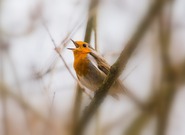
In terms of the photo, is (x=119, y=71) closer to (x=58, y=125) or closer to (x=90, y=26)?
(x=90, y=26)

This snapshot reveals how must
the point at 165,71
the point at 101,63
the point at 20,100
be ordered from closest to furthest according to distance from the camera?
the point at 165,71, the point at 20,100, the point at 101,63

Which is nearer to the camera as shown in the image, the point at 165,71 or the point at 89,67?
the point at 165,71

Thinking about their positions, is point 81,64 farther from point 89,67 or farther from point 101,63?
point 101,63

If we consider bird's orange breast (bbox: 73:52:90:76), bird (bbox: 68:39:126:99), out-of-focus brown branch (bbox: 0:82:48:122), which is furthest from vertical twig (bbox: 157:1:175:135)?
bird's orange breast (bbox: 73:52:90:76)

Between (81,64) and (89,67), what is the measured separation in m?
0.10

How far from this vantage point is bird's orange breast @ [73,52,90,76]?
4100 millimetres

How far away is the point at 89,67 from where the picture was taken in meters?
4.18

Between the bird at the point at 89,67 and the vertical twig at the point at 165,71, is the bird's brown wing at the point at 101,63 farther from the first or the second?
the vertical twig at the point at 165,71

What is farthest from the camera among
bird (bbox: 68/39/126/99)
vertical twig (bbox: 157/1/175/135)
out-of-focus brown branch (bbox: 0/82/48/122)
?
bird (bbox: 68/39/126/99)

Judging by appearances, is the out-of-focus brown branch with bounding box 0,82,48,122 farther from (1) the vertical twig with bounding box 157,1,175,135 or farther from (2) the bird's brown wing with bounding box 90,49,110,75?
(2) the bird's brown wing with bounding box 90,49,110,75

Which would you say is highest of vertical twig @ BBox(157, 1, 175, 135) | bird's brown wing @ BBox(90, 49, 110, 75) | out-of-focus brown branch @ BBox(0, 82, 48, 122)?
bird's brown wing @ BBox(90, 49, 110, 75)

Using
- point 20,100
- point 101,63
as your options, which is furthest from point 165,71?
point 101,63

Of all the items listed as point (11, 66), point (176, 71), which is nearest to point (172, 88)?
point (176, 71)

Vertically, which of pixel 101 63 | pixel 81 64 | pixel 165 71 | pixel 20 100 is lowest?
pixel 165 71
